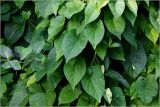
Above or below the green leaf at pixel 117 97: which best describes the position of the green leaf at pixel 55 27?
above

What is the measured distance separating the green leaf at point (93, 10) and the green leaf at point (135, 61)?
34 centimetres

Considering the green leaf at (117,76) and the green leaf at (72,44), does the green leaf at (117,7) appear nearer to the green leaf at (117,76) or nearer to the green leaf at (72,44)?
the green leaf at (72,44)

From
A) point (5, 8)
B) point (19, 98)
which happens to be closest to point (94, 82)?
point (19, 98)

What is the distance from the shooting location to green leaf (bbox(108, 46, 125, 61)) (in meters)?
1.72

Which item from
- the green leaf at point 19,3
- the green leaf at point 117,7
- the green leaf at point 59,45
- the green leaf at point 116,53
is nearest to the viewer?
the green leaf at point 117,7

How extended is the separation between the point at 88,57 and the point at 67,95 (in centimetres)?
21

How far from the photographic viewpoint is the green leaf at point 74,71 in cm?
161

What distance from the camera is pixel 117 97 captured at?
5.68 ft

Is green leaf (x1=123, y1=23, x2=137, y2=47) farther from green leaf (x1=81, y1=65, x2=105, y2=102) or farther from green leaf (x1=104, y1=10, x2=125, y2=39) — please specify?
green leaf (x1=81, y1=65, x2=105, y2=102)

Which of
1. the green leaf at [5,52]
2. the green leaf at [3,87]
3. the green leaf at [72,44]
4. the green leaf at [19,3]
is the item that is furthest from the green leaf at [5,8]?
the green leaf at [72,44]

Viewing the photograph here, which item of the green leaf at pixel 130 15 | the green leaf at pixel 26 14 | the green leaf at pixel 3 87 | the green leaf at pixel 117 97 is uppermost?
the green leaf at pixel 26 14

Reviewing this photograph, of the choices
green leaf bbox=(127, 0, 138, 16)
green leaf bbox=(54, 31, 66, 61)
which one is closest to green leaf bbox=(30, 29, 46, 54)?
green leaf bbox=(54, 31, 66, 61)

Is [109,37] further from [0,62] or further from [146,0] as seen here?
[0,62]

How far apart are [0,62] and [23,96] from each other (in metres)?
0.21
